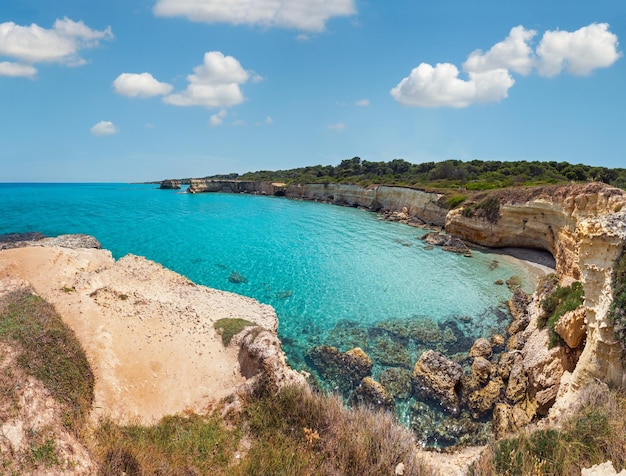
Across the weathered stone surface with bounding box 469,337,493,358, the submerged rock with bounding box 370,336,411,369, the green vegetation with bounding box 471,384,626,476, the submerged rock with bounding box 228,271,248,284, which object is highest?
the green vegetation with bounding box 471,384,626,476

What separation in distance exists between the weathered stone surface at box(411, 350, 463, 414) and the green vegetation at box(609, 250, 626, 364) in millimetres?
5363

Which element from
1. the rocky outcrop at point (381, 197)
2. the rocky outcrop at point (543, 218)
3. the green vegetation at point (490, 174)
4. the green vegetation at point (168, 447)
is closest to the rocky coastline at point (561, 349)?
the rocky outcrop at point (543, 218)

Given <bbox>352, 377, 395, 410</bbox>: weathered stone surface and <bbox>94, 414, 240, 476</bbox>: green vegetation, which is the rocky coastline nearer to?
<bbox>352, 377, 395, 410</bbox>: weathered stone surface

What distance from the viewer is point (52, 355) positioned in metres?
9.46

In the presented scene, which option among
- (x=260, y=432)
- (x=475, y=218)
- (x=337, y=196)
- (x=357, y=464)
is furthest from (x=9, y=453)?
(x=337, y=196)

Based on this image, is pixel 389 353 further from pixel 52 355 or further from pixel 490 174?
pixel 490 174

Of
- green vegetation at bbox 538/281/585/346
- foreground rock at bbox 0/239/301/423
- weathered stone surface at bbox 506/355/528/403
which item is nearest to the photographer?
foreground rock at bbox 0/239/301/423

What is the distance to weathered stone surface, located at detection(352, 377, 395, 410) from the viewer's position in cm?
1170

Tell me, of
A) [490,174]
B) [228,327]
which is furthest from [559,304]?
[490,174]

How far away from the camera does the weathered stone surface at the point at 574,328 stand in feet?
35.2

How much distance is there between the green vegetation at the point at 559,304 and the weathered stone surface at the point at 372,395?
6223 mm

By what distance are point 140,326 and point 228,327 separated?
3630 millimetres

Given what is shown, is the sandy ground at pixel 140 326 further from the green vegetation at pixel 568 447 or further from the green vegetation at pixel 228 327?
the green vegetation at pixel 568 447

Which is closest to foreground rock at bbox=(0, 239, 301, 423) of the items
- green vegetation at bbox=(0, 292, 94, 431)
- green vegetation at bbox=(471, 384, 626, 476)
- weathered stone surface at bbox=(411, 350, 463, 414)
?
green vegetation at bbox=(0, 292, 94, 431)
